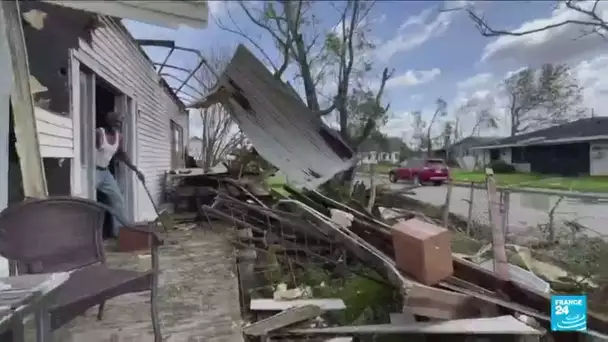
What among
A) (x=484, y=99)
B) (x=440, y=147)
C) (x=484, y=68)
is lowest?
(x=440, y=147)

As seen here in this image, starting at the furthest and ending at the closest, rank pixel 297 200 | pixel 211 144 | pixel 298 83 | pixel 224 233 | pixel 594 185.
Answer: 1. pixel 211 144
2. pixel 224 233
3. pixel 297 200
4. pixel 298 83
5. pixel 594 185

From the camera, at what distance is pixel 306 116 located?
4824mm

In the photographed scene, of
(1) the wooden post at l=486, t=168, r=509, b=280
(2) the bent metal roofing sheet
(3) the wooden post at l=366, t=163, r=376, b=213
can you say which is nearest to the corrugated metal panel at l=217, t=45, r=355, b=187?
(2) the bent metal roofing sheet

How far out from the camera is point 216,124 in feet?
21.7

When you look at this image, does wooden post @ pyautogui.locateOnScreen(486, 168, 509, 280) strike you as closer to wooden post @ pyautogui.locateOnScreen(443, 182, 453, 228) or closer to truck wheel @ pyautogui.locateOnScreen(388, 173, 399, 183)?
wooden post @ pyautogui.locateOnScreen(443, 182, 453, 228)

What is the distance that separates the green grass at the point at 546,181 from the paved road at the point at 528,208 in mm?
102

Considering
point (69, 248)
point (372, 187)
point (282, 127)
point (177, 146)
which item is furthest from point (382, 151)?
point (177, 146)

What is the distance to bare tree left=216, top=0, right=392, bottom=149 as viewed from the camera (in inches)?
118

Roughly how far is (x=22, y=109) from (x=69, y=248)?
889 millimetres

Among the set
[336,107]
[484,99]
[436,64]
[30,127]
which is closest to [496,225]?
[484,99]

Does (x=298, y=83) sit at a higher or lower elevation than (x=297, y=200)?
higher

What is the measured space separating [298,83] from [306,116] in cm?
35

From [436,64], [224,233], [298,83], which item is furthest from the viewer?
[224,233]

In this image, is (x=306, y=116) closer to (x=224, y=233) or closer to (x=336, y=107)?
(x=336, y=107)
